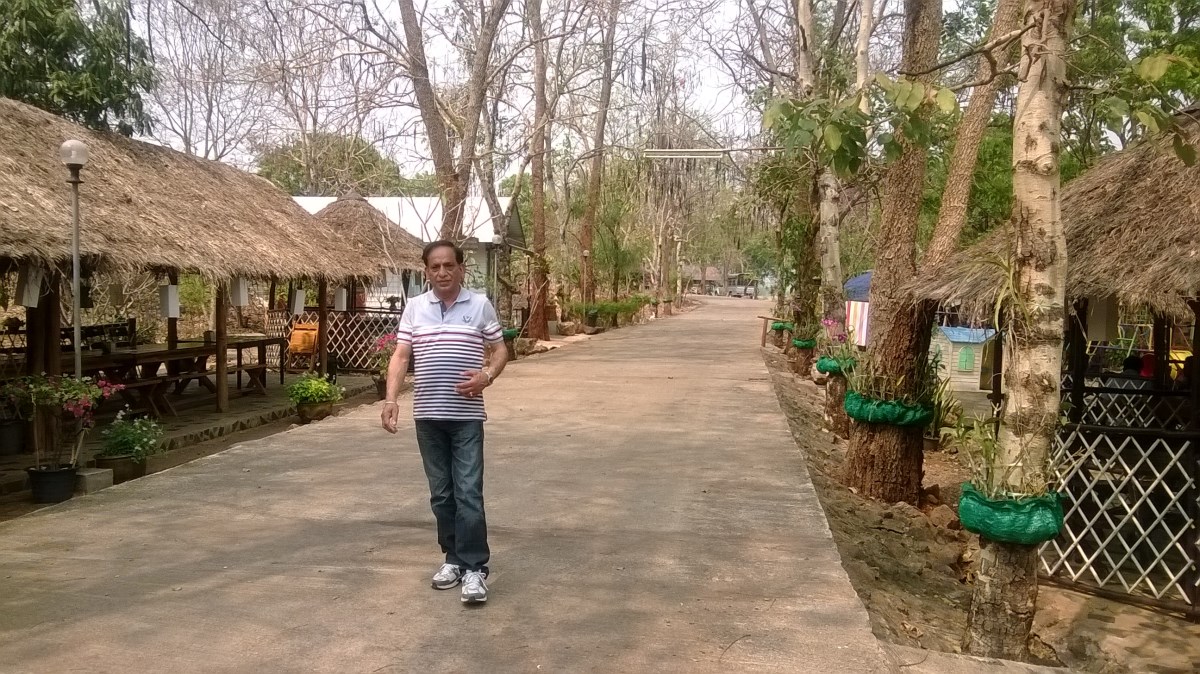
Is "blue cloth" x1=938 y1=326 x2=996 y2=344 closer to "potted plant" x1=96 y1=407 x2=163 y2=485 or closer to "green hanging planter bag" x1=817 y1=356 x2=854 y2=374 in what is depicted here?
"green hanging planter bag" x1=817 y1=356 x2=854 y2=374

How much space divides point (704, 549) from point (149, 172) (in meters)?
9.27

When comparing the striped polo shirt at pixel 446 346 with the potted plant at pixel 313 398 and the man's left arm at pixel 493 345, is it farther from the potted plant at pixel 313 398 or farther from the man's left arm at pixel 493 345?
the potted plant at pixel 313 398

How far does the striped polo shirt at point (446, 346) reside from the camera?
403cm

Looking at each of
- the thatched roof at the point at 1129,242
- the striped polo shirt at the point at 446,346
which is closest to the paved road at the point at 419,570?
the striped polo shirt at the point at 446,346

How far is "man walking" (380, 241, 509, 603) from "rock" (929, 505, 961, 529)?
487 centimetres

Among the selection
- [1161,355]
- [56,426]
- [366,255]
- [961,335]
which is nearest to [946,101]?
[56,426]

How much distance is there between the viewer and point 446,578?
4320 mm

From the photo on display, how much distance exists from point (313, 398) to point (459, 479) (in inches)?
291

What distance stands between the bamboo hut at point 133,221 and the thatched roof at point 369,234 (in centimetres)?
185

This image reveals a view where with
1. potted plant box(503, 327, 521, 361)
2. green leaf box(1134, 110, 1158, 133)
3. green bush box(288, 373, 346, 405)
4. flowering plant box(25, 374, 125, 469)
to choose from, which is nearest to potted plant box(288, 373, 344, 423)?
green bush box(288, 373, 346, 405)

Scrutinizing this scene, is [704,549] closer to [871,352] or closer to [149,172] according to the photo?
[871,352]

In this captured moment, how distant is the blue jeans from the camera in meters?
4.07

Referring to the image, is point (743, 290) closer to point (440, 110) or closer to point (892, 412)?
point (440, 110)

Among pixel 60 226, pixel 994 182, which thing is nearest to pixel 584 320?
pixel 994 182
